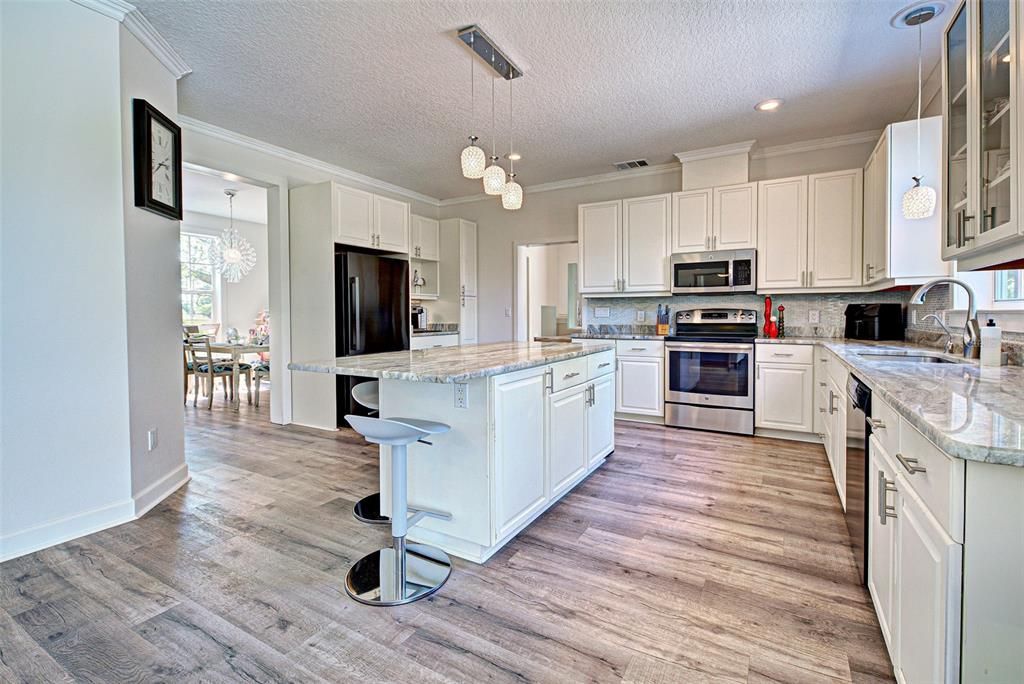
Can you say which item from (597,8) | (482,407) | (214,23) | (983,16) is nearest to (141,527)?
(482,407)

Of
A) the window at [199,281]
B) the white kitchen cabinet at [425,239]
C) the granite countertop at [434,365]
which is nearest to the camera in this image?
the granite countertop at [434,365]

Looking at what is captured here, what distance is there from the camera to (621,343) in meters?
4.57

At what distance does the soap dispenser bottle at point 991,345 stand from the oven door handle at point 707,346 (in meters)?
2.15

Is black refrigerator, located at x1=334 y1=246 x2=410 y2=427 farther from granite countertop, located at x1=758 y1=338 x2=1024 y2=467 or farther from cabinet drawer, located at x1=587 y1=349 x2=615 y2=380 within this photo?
granite countertop, located at x1=758 y1=338 x2=1024 y2=467

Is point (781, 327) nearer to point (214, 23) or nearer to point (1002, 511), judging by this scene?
point (1002, 511)

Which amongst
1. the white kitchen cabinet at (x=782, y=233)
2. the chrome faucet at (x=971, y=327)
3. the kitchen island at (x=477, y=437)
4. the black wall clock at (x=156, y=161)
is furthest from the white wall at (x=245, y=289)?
the chrome faucet at (x=971, y=327)

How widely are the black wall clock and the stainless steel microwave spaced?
13.1 feet

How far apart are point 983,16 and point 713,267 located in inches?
115

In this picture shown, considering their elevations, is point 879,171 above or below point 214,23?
below

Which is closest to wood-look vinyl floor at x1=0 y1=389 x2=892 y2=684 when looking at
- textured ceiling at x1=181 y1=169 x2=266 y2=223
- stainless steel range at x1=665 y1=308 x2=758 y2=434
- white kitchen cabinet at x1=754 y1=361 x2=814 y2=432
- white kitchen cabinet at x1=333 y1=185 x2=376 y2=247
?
white kitchen cabinet at x1=754 y1=361 x2=814 y2=432

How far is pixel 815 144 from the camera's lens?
4.24 m

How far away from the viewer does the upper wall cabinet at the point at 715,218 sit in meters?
4.24

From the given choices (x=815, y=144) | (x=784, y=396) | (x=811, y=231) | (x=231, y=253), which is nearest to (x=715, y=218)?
(x=811, y=231)

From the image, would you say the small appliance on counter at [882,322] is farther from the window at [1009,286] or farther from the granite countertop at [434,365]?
the granite countertop at [434,365]
